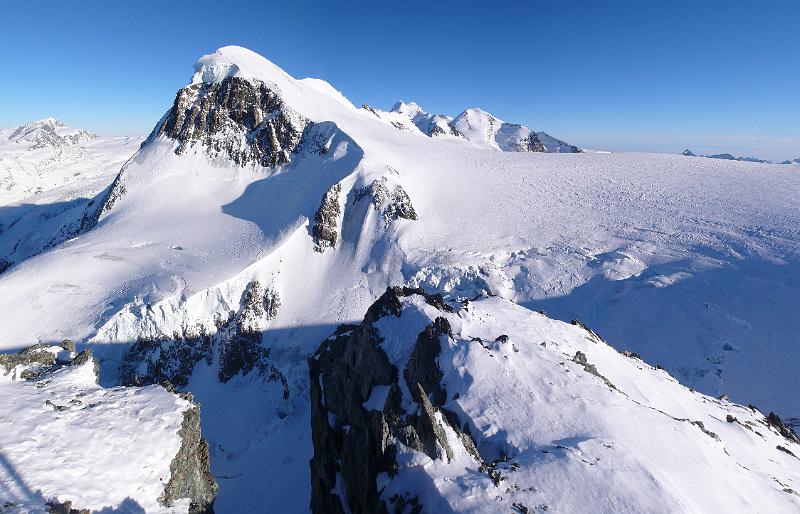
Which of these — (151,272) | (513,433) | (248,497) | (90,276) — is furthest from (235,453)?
(513,433)

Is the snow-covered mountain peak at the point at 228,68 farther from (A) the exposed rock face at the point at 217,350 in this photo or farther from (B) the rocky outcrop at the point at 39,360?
(B) the rocky outcrop at the point at 39,360

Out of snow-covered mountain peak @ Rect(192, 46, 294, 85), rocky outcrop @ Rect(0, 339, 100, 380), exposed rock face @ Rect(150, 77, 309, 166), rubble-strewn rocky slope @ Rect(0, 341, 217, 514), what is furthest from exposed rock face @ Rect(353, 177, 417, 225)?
rubble-strewn rocky slope @ Rect(0, 341, 217, 514)

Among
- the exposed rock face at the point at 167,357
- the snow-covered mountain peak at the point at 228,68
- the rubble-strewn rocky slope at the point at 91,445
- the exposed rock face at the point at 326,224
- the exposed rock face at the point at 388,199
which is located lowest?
the exposed rock face at the point at 167,357

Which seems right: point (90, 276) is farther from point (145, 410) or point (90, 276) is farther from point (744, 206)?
point (744, 206)

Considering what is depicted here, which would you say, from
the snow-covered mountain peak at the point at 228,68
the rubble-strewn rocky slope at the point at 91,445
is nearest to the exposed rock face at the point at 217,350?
the rubble-strewn rocky slope at the point at 91,445

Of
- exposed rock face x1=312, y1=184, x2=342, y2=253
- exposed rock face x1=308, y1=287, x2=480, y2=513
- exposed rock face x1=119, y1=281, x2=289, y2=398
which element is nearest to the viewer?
exposed rock face x1=308, y1=287, x2=480, y2=513

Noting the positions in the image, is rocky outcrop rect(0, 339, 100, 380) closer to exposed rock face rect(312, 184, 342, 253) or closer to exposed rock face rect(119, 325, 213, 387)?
exposed rock face rect(119, 325, 213, 387)

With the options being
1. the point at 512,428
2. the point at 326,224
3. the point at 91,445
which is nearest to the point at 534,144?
the point at 326,224
